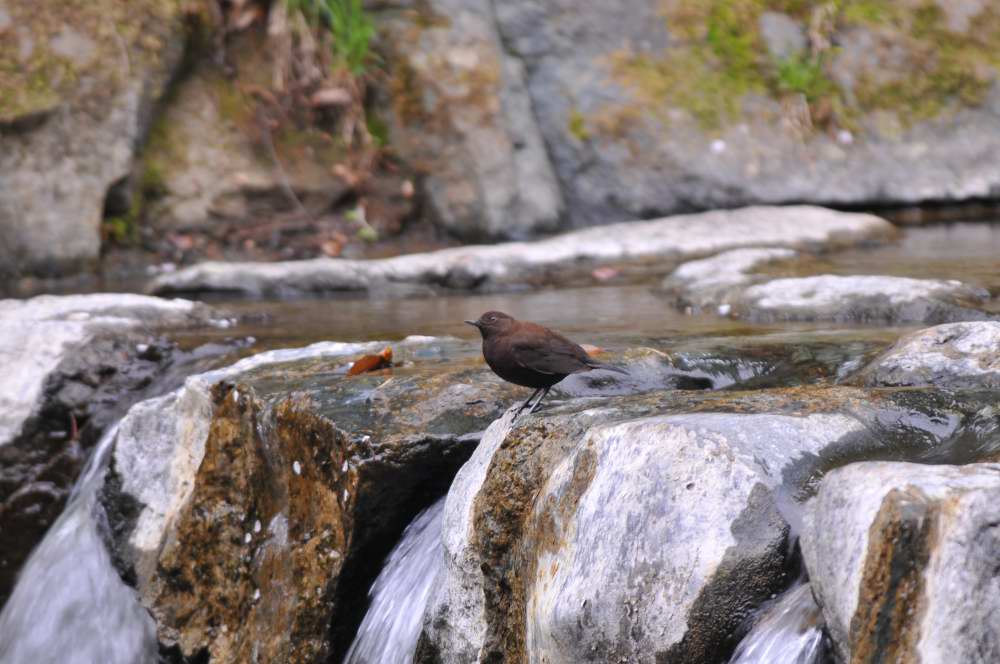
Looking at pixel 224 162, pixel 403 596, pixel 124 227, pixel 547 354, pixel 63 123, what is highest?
pixel 63 123

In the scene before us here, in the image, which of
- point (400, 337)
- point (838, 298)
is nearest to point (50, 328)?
point (400, 337)

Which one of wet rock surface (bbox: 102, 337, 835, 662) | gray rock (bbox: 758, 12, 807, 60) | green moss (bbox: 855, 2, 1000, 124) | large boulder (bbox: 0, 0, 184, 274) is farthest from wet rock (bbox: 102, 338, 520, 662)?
green moss (bbox: 855, 2, 1000, 124)

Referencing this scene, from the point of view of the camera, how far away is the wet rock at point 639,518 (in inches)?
94.5

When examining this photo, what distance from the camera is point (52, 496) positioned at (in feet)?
15.6

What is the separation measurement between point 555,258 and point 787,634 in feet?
17.0

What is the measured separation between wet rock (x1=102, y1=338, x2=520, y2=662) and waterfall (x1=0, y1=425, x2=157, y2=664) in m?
0.10

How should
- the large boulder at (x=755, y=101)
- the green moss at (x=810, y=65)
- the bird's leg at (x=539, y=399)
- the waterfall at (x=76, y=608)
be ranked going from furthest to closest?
the green moss at (x=810, y=65), the large boulder at (x=755, y=101), the waterfall at (x=76, y=608), the bird's leg at (x=539, y=399)

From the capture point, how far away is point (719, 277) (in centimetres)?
603

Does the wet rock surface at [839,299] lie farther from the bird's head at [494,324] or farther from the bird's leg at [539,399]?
the bird's head at [494,324]

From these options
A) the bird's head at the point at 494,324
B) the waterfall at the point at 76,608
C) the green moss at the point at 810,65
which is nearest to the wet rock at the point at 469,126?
the green moss at the point at 810,65

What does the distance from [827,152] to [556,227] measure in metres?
2.25

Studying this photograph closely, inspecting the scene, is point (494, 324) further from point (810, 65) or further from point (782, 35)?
point (782, 35)

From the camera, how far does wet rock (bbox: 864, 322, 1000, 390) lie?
3.30 m

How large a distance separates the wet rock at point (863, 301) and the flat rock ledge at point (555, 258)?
179 centimetres
